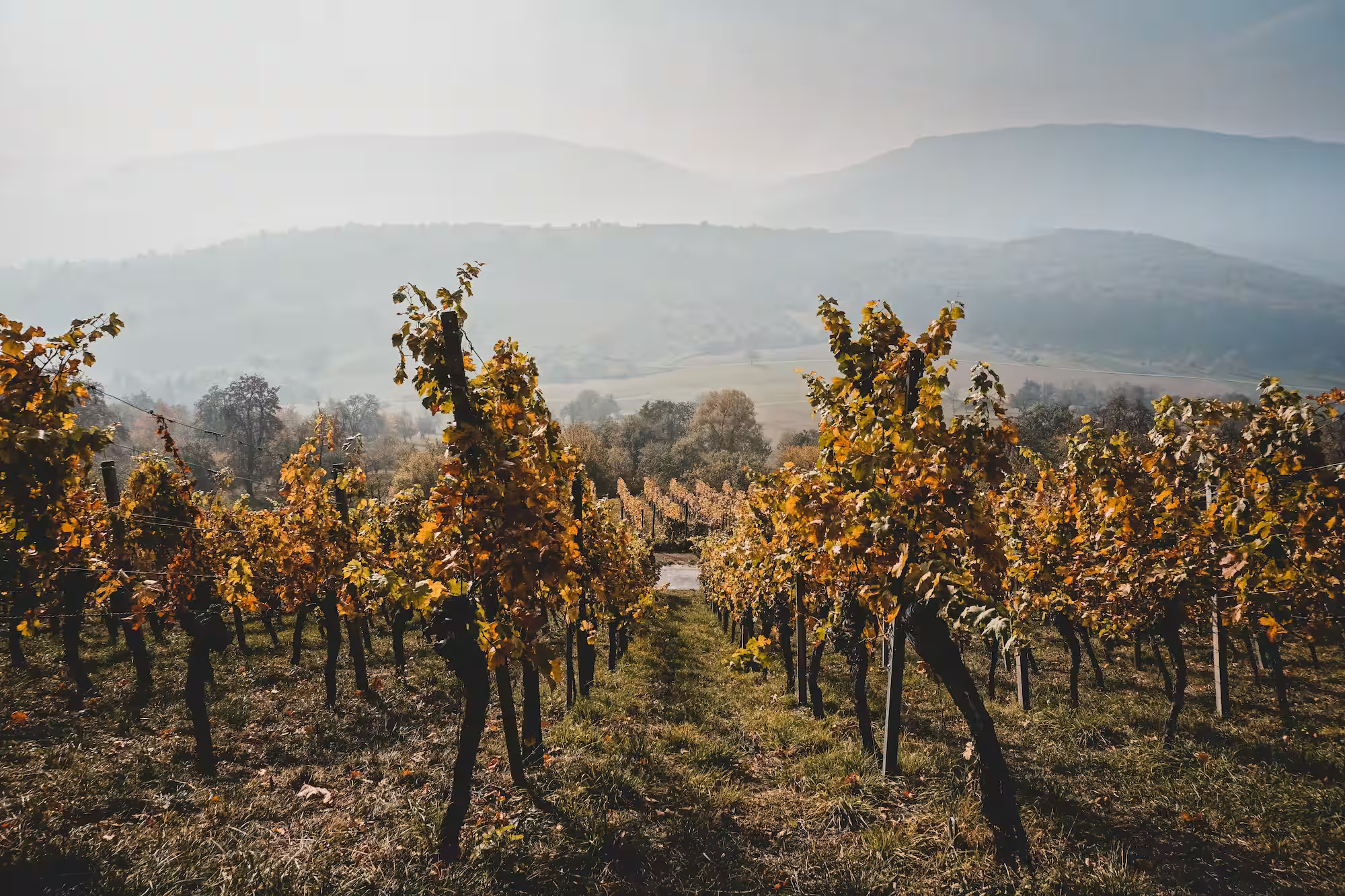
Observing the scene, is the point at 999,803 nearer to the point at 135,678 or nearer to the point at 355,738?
the point at 355,738

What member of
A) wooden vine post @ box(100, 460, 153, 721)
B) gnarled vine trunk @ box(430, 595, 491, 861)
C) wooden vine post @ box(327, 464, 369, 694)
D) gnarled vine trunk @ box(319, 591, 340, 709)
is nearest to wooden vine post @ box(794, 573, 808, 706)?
gnarled vine trunk @ box(430, 595, 491, 861)

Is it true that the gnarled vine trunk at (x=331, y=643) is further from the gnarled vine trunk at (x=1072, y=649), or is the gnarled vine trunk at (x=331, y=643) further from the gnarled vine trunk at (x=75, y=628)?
the gnarled vine trunk at (x=1072, y=649)

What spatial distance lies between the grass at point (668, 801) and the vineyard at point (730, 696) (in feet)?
0.14

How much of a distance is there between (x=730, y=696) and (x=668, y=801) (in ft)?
18.5

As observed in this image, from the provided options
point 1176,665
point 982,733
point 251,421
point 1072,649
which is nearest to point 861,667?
point 982,733

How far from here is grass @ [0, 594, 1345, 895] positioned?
4887mm

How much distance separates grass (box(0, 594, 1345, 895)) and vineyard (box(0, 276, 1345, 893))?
43mm

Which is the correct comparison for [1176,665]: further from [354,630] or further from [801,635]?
[354,630]

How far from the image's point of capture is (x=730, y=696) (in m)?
11.7

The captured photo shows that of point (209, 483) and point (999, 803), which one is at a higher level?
point (999, 803)

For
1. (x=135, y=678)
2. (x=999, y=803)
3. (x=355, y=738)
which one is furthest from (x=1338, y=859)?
(x=135, y=678)

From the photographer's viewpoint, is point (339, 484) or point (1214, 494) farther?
point (339, 484)

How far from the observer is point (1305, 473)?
7016 millimetres

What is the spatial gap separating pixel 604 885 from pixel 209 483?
73655mm
